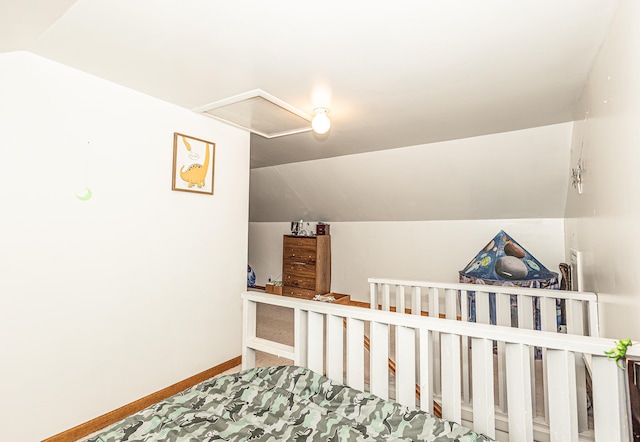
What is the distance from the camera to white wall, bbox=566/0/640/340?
1.34 m

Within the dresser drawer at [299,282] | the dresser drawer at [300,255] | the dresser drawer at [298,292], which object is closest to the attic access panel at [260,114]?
the dresser drawer at [300,255]

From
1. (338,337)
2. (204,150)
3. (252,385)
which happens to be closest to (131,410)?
(252,385)

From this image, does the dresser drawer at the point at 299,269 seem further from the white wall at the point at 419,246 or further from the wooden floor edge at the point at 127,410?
the wooden floor edge at the point at 127,410

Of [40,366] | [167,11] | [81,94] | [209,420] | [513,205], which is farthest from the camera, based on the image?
[513,205]

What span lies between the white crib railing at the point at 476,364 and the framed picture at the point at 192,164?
4.35 feet

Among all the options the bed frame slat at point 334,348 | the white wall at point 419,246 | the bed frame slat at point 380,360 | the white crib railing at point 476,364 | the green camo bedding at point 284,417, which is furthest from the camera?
the white wall at point 419,246

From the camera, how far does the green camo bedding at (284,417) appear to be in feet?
4.15

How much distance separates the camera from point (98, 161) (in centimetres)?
227

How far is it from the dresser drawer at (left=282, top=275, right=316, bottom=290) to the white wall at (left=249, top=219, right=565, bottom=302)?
405 mm

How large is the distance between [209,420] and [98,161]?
6.12 ft

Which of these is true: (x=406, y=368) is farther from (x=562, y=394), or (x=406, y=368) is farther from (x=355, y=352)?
(x=562, y=394)

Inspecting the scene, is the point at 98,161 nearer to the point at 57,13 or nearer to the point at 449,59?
the point at 57,13

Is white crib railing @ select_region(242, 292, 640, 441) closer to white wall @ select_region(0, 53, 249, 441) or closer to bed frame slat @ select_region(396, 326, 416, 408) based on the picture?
bed frame slat @ select_region(396, 326, 416, 408)

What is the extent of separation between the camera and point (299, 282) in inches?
223
